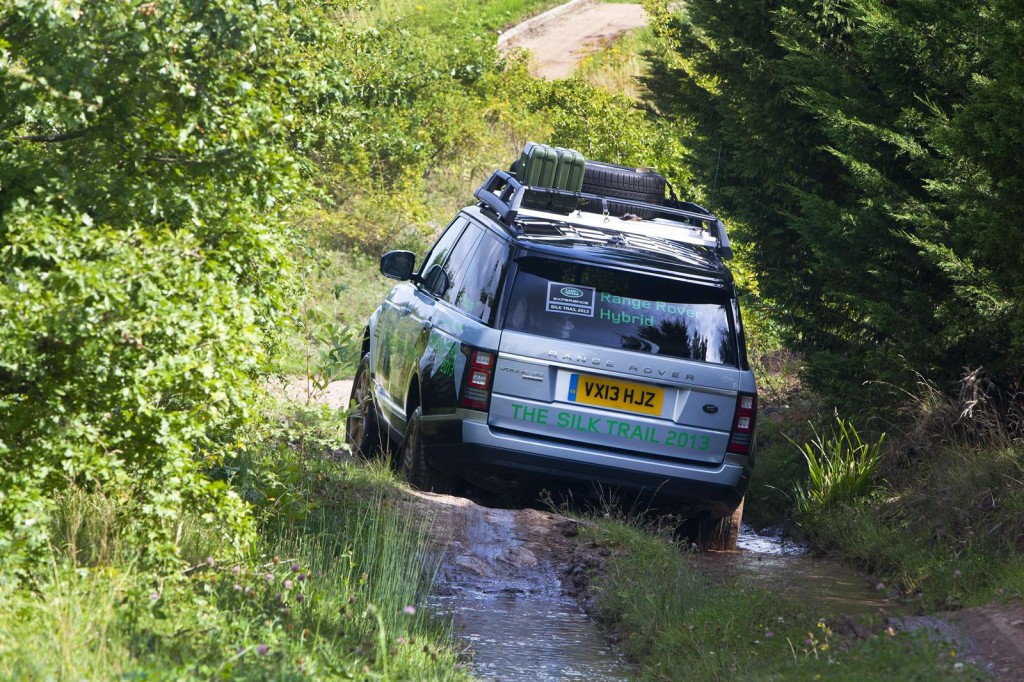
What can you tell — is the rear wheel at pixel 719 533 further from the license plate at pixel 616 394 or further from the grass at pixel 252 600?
the grass at pixel 252 600

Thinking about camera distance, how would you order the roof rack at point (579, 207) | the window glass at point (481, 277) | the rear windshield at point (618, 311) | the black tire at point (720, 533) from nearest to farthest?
the rear windshield at point (618, 311), the window glass at point (481, 277), the roof rack at point (579, 207), the black tire at point (720, 533)

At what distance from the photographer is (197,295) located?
4848 mm

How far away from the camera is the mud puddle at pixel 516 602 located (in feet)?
18.6

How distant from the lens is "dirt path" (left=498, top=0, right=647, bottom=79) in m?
36.4

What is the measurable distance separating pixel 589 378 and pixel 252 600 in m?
2.76

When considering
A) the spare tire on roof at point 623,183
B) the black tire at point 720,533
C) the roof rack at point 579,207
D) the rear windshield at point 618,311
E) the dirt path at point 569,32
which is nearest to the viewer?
the rear windshield at point 618,311

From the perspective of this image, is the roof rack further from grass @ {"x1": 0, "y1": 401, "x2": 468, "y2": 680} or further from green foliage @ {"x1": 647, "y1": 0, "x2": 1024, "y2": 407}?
grass @ {"x1": 0, "y1": 401, "x2": 468, "y2": 680}

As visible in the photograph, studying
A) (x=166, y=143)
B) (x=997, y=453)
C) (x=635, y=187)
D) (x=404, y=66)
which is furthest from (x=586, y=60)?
(x=166, y=143)

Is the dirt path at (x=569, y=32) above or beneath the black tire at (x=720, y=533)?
above

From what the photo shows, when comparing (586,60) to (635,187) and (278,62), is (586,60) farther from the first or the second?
(278,62)

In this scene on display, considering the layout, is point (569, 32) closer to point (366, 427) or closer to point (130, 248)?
point (366, 427)

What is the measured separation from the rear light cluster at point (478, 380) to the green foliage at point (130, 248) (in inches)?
68.3

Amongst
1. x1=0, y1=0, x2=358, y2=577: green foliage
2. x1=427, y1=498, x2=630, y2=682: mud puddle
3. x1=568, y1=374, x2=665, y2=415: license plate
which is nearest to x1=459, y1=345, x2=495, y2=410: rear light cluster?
x1=568, y1=374, x2=665, y2=415: license plate

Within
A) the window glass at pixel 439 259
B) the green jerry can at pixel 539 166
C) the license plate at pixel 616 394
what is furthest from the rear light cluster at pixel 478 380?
the green jerry can at pixel 539 166
